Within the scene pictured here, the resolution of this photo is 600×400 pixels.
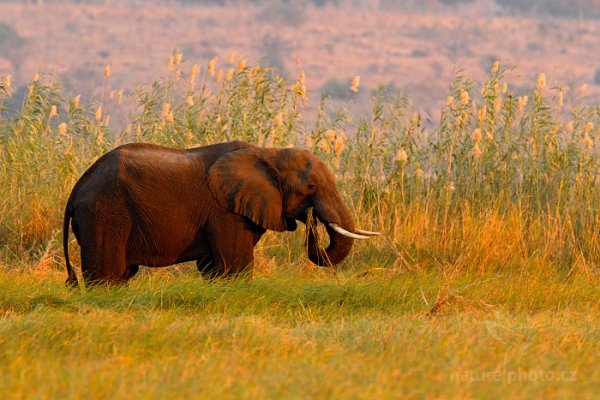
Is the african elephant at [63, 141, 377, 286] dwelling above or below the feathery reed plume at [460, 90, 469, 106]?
below

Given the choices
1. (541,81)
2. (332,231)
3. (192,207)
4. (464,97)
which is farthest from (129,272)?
(541,81)

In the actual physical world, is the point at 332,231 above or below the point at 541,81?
below

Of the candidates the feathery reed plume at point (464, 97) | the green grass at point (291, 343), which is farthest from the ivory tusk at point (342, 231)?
the feathery reed plume at point (464, 97)

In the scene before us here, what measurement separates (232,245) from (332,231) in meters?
0.78

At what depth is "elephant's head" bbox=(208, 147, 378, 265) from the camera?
7.59 meters

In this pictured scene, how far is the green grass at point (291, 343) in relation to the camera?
13.3ft

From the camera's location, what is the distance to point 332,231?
25.2 ft

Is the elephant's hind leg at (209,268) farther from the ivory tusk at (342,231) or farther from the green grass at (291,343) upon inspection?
the ivory tusk at (342,231)

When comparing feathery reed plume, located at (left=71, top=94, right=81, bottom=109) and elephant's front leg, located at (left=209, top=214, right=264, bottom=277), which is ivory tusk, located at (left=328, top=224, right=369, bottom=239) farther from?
feathery reed plume, located at (left=71, top=94, right=81, bottom=109)

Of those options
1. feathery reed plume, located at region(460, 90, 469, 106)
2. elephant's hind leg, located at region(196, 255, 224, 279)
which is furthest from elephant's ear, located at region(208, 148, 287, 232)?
feathery reed plume, located at region(460, 90, 469, 106)

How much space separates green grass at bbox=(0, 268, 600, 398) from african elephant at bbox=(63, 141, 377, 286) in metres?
0.38

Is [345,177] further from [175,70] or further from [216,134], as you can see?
[175,70]

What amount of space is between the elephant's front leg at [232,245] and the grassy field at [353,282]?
27 centimetres

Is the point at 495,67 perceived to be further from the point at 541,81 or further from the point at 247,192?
the point at 247,192
